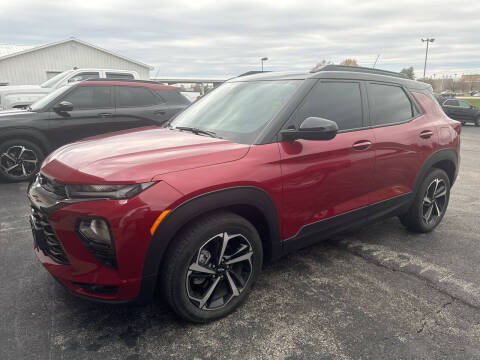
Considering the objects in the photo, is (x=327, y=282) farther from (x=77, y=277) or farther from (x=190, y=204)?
(x=77, y=277)

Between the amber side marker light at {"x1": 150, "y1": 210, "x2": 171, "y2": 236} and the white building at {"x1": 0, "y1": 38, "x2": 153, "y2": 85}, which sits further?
the white building at {"x1": 0, "y1": 38, "x2": 153, "y2": 85}

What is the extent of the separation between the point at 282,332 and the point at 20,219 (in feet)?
11.7

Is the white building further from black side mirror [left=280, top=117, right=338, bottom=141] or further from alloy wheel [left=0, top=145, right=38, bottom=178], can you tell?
black side mirror [left=280, top=117, right=338, bottom=141]

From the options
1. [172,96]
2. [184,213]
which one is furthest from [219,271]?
[172,96]

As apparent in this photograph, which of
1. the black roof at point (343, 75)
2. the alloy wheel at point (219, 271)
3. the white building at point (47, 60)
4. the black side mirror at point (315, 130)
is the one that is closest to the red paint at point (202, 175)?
the black side mirror at point (315, 130)

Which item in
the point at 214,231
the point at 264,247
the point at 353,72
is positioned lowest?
the point at 264,247

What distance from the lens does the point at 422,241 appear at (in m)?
3.92

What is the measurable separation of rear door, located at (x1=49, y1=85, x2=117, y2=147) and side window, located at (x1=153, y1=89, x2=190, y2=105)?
3.11 ft

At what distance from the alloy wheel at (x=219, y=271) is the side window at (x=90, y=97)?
5132 mm

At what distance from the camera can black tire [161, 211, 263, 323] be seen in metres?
2.19

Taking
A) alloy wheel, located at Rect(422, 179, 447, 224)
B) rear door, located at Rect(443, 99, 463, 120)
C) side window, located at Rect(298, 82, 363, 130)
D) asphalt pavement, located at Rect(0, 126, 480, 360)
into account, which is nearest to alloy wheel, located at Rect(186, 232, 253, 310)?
asphalt pavement, located at Rect(0, 126, 480, 360)

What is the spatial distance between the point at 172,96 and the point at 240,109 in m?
4.64

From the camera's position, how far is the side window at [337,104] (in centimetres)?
288

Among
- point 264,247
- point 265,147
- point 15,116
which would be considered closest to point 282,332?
point 264,247
